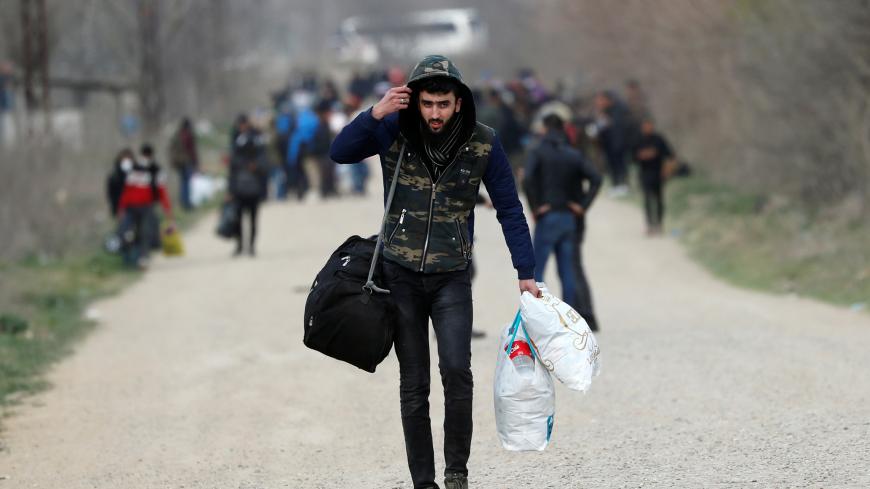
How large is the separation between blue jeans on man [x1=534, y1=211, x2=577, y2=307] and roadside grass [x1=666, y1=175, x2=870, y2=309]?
357 cm

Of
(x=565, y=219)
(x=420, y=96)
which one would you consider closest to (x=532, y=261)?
(x=420, y=96)

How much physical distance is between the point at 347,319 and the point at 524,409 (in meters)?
A: 0.85

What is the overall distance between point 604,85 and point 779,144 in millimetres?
15581

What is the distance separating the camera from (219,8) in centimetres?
5009

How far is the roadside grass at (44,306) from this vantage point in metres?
11.6

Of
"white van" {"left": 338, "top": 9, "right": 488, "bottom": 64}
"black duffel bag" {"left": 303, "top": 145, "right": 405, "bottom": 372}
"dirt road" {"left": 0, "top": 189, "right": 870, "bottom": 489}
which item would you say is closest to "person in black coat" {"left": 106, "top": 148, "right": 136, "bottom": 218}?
"dirt road" {"left": 0, "top": 189, "right": 870, "bottom": 489}

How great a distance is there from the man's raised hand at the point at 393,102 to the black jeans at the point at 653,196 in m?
15.6

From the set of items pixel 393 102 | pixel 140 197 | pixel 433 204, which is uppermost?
pixel 393 102

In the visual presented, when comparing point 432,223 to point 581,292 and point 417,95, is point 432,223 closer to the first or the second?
point 417,95

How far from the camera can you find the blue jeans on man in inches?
449

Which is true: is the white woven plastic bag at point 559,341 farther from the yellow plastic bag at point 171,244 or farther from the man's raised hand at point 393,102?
the yellow plastic bag at point 171,244

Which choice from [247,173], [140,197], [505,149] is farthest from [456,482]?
[505,149]

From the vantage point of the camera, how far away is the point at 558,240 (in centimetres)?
1148

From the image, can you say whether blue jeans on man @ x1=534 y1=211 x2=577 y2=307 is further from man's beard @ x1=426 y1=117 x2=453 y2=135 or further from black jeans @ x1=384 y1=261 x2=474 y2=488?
man's beard @ x1=426 y1=117 x2=453 y2=135
